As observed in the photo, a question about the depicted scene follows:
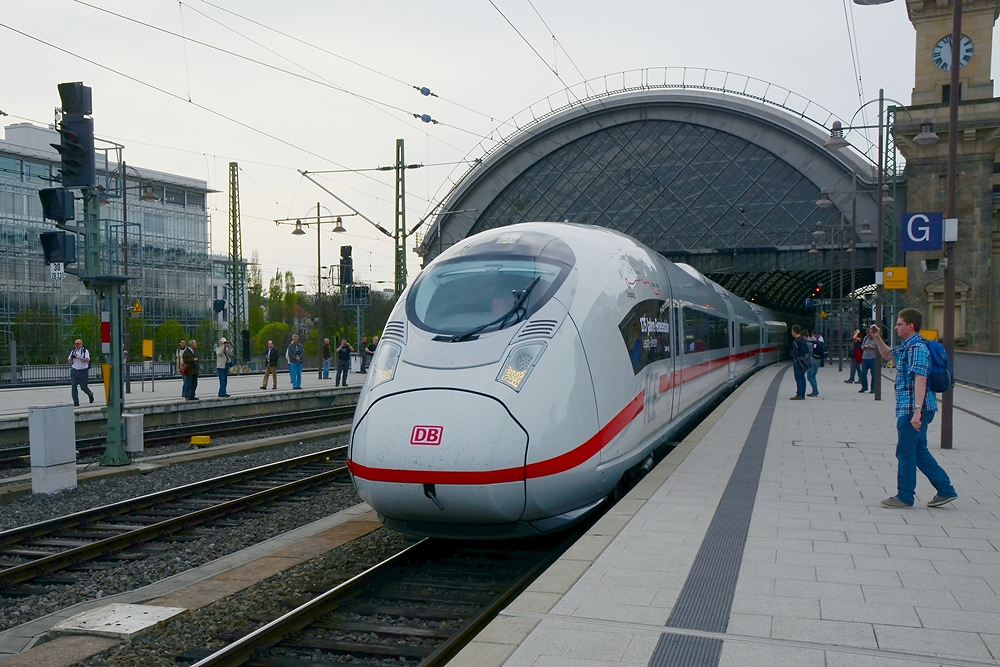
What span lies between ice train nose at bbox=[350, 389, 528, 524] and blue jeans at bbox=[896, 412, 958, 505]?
3.53 m

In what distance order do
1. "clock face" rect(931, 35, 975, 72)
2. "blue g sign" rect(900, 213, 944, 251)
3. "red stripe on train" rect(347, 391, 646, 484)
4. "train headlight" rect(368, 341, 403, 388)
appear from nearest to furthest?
"red stripe on train" rect(347, 391, 646, 484) → "train headlight" rect(368, 341, 403, 388) → "blue g sign" rect(900, 213, 944, 251) → "clock face" rect(931, 35, 975, 72)

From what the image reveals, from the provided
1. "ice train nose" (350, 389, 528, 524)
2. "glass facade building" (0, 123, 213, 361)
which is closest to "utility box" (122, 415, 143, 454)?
"ice train nose" (350, 389, 528, 524)

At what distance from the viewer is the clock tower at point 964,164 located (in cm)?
4428

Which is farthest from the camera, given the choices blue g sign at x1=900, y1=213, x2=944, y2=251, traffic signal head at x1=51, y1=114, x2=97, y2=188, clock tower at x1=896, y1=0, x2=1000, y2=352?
clock tower at x1=896, y1=0, x2=1000, y2=352

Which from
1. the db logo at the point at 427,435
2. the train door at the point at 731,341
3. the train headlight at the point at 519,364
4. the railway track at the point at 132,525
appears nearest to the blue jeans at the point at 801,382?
the train door at the point at 731,341

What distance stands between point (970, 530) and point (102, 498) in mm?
9917

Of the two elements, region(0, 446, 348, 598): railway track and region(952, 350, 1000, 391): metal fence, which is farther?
region(952, 350, 1000, 391): metal fence

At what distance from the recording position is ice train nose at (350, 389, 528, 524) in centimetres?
675

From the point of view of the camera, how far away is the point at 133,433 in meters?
13.6

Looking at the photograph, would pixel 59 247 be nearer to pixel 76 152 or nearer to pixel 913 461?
pixel 76 152

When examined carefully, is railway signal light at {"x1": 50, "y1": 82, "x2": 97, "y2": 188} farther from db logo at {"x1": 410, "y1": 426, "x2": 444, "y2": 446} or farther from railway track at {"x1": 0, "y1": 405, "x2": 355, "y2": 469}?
db logo at {"x1": 410, "y1": 426, "x2": 444, "y2": 446}

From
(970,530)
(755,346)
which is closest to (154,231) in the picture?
(755,346)

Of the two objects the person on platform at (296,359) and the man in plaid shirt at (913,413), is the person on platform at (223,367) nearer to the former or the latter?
the person on platform at (296,359)

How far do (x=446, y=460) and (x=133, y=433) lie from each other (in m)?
8.61
